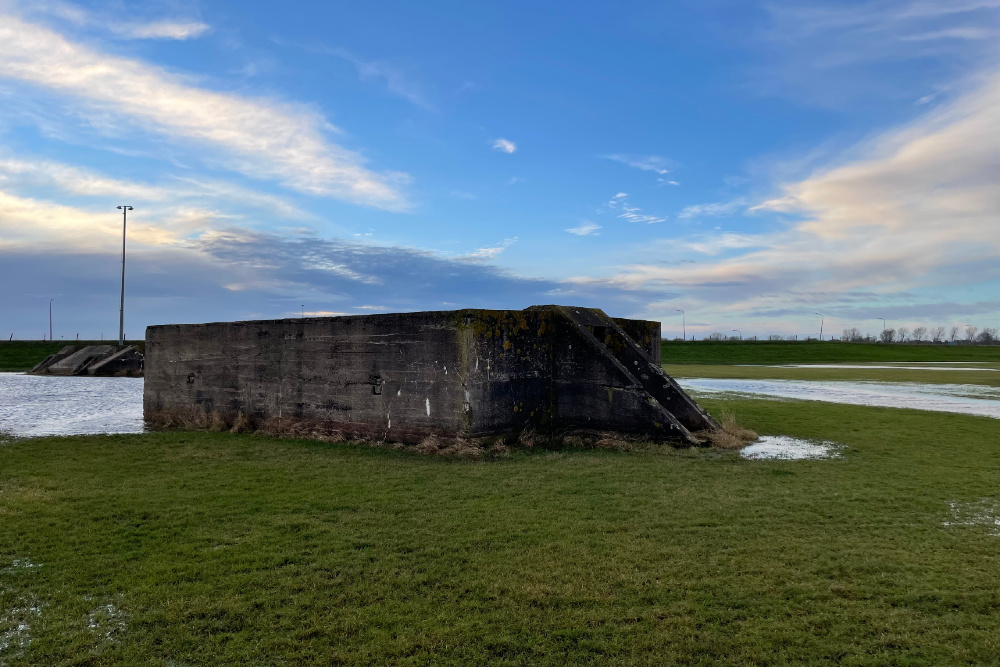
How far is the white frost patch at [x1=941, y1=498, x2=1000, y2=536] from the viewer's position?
5.97m

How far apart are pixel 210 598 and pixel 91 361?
1405 inches

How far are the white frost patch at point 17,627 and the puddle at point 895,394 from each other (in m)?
17.7

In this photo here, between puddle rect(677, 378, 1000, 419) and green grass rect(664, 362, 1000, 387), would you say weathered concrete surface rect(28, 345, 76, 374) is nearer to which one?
puddle rect(677, 378, 1000, 419)

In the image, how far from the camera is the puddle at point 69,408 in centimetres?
1304

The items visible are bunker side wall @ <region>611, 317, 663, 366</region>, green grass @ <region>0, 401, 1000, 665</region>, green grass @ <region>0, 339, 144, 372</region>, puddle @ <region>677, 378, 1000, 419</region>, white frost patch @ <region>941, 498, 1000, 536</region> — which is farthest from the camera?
green grass @ <region>0, 339, 144, 372</region>

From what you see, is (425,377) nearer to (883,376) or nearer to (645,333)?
(645,333)

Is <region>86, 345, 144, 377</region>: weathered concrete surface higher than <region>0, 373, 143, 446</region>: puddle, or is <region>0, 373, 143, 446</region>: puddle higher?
<region>86, 345, 144, 377</region>: weathered concrete surface

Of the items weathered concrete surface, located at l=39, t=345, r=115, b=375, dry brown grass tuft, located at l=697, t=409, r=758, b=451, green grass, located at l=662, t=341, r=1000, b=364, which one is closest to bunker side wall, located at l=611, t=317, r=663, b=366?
dry brown grass tuft, located at l=697, t=409, r=758, b=451

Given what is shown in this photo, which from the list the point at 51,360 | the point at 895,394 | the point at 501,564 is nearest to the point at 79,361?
the point at 51,360

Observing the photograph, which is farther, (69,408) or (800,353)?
(800,353)

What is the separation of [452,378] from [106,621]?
647cm

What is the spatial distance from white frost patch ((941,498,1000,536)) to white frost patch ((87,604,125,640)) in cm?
678

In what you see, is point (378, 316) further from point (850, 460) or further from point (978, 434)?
point (978, 434)

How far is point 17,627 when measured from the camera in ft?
12.9
